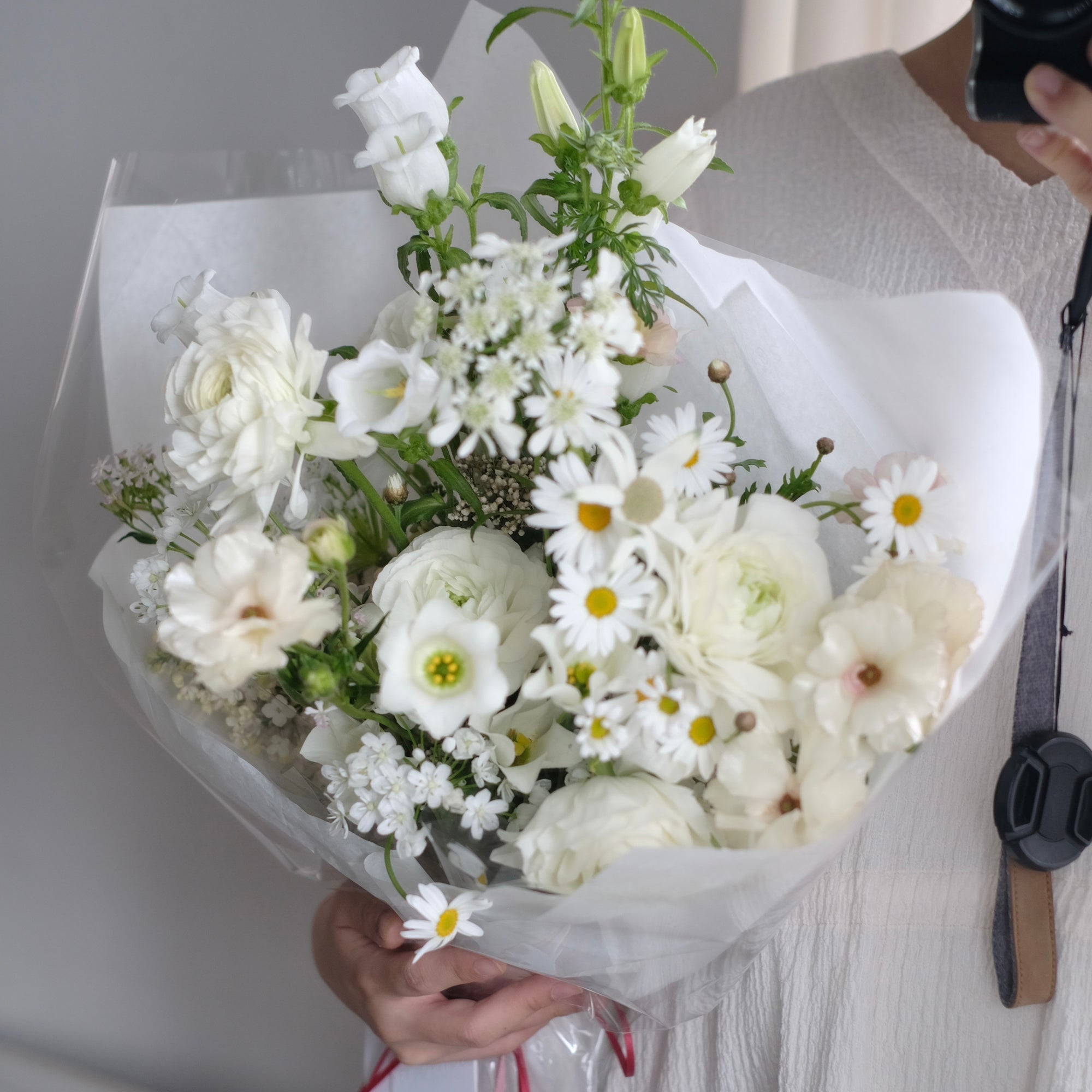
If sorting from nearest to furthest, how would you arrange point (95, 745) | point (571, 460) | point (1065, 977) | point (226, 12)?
point (571, 460) < point (1065, 977) < point (226, 12) < point (95, 745)

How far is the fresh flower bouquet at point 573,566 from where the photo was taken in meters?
0.36

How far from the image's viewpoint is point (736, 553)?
0.38 meters

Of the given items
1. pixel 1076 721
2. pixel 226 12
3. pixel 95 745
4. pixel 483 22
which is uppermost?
pixel 226 12

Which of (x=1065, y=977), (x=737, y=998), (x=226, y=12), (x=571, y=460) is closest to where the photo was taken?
(x=571, y=460)

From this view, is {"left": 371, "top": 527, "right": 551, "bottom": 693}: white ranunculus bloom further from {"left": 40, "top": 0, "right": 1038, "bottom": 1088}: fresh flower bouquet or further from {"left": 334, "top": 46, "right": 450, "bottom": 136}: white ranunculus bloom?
{"left": 334, "top": 46, "right": 450, "bottom": 136}: white ranunculus bloom

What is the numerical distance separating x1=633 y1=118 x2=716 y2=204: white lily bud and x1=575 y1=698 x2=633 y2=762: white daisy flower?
278 millimetres

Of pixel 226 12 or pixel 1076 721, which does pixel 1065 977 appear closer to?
pixel 1076 721

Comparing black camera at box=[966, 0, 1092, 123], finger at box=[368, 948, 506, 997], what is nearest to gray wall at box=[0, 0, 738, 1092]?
finger at box=[368, 948, 506, 997]

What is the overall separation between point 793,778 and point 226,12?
1.10 m

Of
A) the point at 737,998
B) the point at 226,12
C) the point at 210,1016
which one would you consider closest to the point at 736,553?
the point at 737,998

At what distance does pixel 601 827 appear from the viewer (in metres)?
0.39

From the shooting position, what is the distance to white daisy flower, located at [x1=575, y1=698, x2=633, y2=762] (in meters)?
0.36

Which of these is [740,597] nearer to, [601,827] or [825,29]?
[601,827]

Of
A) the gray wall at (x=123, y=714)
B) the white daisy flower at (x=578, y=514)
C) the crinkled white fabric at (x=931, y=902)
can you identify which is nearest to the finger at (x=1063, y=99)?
the crinkled white fabric at (x=931, y=902)
